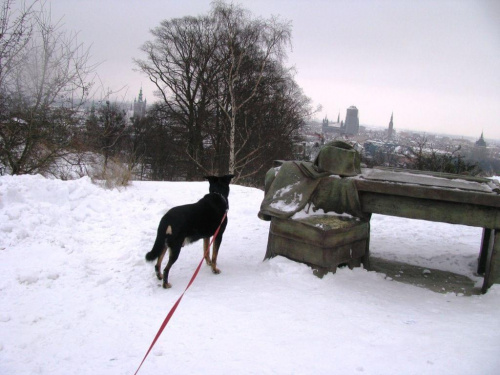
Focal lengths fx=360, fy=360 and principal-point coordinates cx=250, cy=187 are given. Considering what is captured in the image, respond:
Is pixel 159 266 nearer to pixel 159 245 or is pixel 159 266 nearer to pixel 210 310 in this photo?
pixel 159 245

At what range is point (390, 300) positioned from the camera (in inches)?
159

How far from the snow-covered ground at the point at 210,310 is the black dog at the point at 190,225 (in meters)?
0.32

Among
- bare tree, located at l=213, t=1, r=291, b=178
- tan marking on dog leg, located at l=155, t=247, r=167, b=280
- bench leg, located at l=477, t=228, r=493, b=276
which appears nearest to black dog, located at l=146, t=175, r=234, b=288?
tan marking on dog leg, located at l=155, t=247, r=167, b=280

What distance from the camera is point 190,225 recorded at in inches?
168

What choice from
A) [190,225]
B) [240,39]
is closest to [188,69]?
[240,39]

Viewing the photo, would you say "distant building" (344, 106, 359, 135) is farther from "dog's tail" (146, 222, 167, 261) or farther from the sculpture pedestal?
"dog's tail" (146, 222, 167, 261)

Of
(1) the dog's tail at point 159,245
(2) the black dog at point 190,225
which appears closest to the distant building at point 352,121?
(2) the black dog at point 190,225

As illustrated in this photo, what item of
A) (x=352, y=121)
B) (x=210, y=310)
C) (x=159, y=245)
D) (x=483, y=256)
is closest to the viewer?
(x=210, y=310)

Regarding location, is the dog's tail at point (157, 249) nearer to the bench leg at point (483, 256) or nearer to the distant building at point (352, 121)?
the bench leg at point (483, 256)

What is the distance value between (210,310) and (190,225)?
107 cm

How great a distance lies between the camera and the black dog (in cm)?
416

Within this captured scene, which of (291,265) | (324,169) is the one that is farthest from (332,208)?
(291,265)

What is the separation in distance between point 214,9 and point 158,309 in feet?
66.4

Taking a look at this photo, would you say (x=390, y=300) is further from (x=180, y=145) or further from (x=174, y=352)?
(x=180, y=145)
